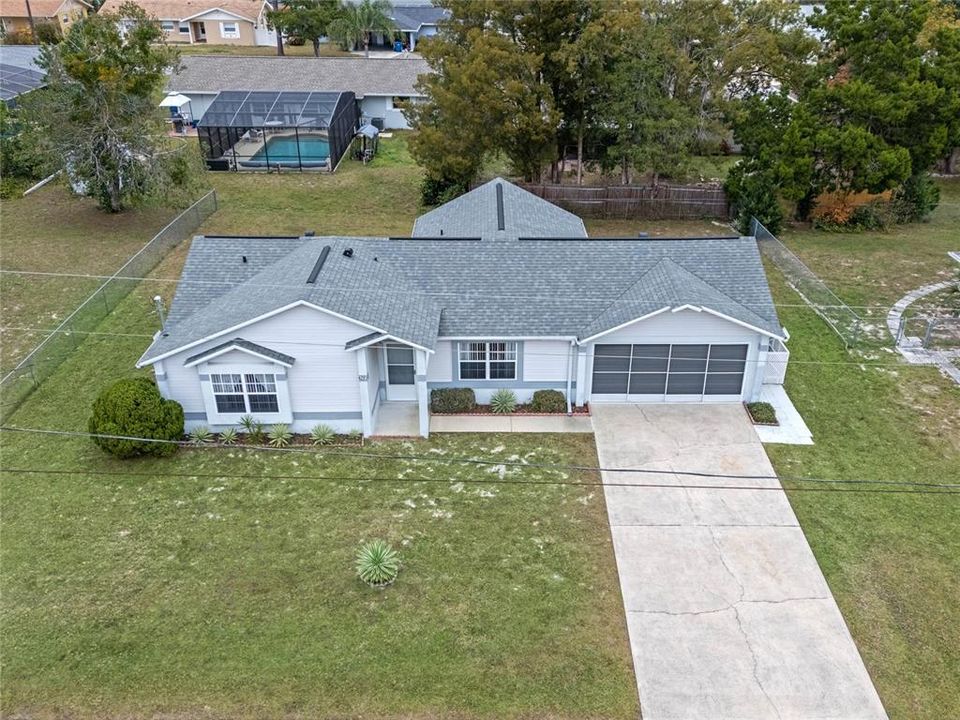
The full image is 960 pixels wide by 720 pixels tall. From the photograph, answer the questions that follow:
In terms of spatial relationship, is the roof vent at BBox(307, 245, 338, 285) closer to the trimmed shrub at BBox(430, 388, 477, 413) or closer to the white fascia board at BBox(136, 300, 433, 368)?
the white fascia board at BBox(136, 300, 433, 368)

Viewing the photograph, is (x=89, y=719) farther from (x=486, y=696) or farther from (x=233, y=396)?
(x=233, y=396)

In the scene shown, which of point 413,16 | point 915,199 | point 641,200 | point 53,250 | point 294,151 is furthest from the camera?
point 413,16

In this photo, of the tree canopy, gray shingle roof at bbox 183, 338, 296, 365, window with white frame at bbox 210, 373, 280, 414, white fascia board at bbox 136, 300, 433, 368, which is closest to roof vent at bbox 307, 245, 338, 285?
white fascia board at bbox 136, 300, 433, 368

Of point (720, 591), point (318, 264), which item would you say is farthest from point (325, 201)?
point (720, 591)

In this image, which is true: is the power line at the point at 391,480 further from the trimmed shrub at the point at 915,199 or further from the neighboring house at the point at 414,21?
the neighboring house at the point at 414,21

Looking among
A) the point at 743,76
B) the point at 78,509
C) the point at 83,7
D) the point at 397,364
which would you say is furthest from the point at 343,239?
the point at 83,7

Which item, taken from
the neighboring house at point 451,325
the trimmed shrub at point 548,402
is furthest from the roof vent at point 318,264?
the trimmed shrub at point 548,402

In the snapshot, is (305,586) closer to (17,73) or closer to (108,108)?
(108,108)
